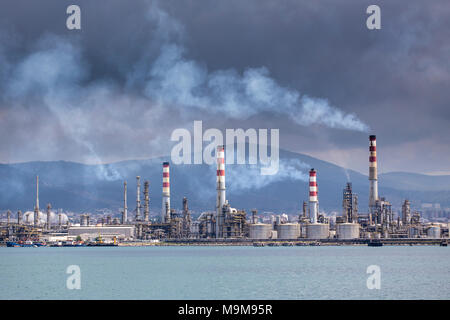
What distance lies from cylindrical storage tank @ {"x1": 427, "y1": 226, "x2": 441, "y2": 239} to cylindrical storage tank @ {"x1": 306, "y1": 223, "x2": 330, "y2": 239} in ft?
72.4

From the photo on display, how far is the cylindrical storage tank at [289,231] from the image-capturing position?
15775 centimetres

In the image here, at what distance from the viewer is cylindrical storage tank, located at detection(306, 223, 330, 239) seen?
510 feet

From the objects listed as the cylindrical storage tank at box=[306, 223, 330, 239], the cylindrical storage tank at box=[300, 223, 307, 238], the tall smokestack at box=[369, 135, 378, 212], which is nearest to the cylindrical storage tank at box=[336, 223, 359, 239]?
the cylindrical storage tank at box=[306, 223, 330, 239]

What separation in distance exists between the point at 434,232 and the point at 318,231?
2518cm

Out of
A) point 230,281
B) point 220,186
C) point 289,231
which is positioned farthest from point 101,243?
point 230,281

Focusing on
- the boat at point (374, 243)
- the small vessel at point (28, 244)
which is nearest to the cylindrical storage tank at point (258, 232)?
the boat at point (374, 243)

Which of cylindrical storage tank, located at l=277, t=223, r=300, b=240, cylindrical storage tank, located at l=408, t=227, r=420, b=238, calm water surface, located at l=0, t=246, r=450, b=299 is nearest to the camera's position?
calm water surface, located at l=0, t=246, r=450, b=299

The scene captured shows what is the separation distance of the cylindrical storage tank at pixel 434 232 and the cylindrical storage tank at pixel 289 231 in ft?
89.4

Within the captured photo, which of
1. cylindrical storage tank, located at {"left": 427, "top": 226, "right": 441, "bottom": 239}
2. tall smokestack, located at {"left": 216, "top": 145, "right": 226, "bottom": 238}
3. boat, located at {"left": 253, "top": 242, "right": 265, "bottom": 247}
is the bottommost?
boat, located at {"left": 253, "top": 242, "right": 265, "bottom": 247}

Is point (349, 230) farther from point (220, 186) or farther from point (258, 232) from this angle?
point (220, 186)

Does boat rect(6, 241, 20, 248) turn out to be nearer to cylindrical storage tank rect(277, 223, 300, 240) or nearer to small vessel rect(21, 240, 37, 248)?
small vessel rect(21, 240, 37, 248)

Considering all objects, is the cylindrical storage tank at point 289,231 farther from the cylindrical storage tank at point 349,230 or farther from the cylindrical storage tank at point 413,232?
the cylindrical storage tank at point 413,232
